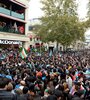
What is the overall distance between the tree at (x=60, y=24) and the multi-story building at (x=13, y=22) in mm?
7970

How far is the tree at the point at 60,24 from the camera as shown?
46.2 m

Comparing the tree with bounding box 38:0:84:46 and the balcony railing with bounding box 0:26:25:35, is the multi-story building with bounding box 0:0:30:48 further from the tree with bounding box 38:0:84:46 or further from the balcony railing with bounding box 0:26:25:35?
the tree with bounding box 38:0:84:46

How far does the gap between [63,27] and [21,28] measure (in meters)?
8.90

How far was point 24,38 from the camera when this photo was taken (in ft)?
128

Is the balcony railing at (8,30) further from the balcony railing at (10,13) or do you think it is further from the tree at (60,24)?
the tree at (60,24)

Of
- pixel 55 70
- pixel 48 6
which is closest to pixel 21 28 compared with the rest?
pixel 48 6

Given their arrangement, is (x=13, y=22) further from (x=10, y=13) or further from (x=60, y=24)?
(x=60, y=24)

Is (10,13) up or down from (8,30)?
up

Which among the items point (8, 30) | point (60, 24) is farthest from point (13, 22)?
point (60, 24)

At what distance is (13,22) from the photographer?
37344 mm

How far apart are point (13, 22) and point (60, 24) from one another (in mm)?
10722

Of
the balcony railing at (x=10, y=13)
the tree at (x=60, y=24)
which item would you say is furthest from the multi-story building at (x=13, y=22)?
the tree at (x=60, y=24)

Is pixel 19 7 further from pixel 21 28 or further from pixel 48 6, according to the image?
pixel 48 6

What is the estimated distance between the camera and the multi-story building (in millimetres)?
33156
